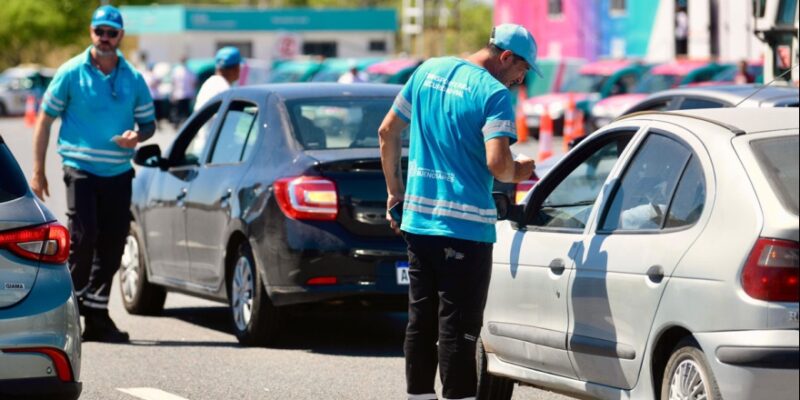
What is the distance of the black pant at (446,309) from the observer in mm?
6383

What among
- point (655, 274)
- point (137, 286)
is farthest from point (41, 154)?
point (655, 274)

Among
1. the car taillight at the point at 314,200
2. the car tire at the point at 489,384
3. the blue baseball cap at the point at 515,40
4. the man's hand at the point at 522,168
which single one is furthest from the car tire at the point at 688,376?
the car taillight at the point at 314,200

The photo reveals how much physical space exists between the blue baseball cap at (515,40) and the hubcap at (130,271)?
5.77m

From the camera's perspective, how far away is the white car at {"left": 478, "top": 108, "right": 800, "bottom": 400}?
5.39 meters

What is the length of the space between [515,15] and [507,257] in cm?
5807

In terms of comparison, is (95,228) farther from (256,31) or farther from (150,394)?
(256,31)

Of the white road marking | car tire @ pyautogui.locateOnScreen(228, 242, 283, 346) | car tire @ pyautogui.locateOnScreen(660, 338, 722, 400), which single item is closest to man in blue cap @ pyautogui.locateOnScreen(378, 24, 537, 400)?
car tire @ pyautogui.locateOnScreen(660, 338, 722, 400)

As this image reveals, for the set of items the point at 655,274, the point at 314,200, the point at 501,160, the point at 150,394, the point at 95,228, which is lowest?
the point at 150,394

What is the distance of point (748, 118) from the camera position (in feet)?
20.1

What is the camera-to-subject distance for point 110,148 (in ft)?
33.1

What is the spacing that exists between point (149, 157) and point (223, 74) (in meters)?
2.71

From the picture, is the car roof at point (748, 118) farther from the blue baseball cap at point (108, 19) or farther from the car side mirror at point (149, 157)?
the car side mirror at point (149, 157)

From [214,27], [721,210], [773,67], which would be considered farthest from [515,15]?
[721,210]

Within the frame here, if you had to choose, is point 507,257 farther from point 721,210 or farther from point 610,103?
point 610,103
